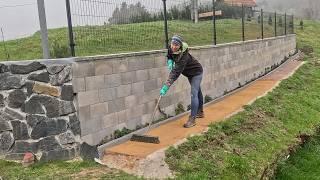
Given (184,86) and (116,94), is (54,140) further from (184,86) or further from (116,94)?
(184,86)

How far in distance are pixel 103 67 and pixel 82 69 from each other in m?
0.53

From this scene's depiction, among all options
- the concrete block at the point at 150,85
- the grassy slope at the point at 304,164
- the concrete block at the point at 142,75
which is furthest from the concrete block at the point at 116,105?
the grassy slope at the point at 304,164

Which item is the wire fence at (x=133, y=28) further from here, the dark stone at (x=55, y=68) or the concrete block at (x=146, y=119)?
the concrete block at (x=146, y=119)

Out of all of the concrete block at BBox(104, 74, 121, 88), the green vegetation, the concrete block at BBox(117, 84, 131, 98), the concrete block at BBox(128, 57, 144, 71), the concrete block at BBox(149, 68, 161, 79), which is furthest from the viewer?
the concrete block at BBox(149, 68, 161, 79)

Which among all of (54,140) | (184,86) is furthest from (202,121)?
(54,140)

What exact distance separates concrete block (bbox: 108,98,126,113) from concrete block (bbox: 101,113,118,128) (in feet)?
0.27

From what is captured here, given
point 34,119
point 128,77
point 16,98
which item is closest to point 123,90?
point 128,77

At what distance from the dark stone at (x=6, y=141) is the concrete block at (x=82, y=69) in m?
1.37

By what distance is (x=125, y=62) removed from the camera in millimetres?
8328

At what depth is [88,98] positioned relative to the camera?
748cm

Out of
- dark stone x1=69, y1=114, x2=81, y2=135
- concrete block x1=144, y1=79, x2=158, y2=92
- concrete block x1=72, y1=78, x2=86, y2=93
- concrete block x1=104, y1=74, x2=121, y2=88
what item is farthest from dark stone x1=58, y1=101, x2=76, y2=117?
concrete block x1=144, y1=79, x2=158, y2=92

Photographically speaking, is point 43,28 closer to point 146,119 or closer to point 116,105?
point 116,105

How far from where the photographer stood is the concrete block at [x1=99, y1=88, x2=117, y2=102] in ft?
25.5

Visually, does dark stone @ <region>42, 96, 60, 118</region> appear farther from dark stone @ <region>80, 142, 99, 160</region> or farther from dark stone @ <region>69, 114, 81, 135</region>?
dark stone @ <region>80, 142, 99, 160</region>
